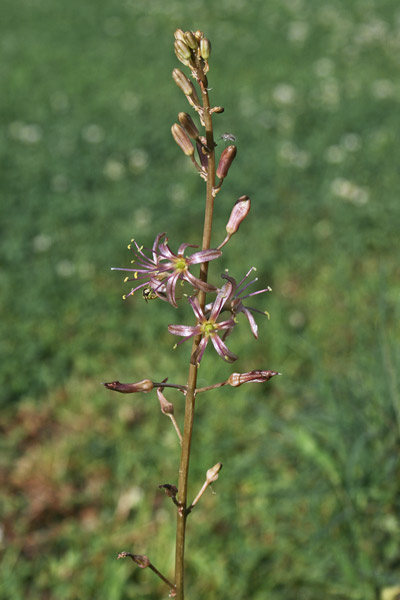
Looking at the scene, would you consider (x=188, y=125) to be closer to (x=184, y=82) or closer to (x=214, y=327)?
(x=184, y=82)

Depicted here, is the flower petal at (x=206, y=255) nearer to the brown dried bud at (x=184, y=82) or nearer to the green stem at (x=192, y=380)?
the green stem at (x=192, y=380)

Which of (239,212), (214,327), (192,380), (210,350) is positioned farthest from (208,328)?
(210,350)

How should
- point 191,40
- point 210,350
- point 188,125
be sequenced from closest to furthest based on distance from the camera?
point 191,40 < point 188,125 < point 210,350

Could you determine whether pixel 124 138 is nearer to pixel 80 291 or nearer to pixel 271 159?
pixel 271 159

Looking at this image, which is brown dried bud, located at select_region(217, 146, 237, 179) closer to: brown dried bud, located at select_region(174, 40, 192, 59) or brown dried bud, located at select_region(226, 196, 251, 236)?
brown dried bud, located at select_region(226, 196, 251, 236)

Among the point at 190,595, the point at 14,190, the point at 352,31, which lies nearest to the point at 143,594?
the point at 190,595
